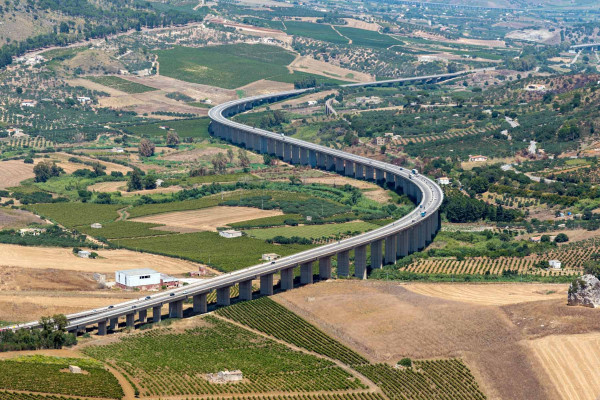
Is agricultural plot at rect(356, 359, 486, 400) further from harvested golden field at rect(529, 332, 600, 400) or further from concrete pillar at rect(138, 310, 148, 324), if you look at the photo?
concrete pillar at rect(138, 310, 148, 324)

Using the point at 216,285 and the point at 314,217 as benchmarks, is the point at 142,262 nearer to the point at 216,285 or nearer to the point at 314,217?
the point at 216,285

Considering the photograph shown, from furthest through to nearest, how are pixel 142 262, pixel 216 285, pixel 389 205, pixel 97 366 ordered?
pixel 389 205, pixel 142 262, pixel 216 285, pixel 97 366

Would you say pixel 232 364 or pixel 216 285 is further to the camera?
pixel 216 285

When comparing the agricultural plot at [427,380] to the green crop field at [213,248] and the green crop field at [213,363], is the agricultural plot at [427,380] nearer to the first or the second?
the green crop field at [213,363]

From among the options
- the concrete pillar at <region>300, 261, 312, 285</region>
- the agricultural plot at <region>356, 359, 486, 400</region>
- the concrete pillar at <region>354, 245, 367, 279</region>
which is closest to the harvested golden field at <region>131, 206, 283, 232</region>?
the concrete pillar at <region>354, 245, 367, 279</region>

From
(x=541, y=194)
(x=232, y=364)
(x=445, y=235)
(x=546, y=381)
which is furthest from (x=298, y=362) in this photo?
(x=541, y=194)
